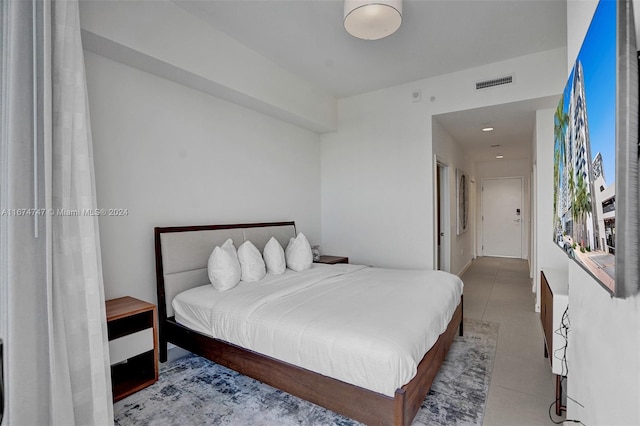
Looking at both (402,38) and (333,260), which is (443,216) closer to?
(333,260)

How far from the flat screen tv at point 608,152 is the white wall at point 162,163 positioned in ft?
9.68

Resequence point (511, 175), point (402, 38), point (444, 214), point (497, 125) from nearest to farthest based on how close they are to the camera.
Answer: point (402, 38)
point (497, 125)
point (444, 214)
point (511, 175)

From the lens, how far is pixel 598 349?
120 cm

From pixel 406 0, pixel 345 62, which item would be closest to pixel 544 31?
pixel 406 0

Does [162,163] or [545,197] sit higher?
[162,163]

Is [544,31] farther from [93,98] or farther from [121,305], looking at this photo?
[121,305]

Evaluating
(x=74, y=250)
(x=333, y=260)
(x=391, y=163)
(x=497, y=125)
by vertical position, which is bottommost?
(x=333, y=260)

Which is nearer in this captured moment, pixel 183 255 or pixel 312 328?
pixel 312 328

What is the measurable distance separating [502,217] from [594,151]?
26.7 ft

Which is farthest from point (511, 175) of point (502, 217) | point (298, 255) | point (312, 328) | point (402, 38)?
point (312, 328)

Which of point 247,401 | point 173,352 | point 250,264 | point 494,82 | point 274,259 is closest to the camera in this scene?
point 247,401

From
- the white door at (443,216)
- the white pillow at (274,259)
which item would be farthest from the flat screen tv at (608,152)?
the white door at (443,216)

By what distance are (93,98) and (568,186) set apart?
313 centimetres

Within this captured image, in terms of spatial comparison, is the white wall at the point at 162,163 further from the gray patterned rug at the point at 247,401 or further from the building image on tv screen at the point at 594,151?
the building image on tv screen at the point at 594,151
